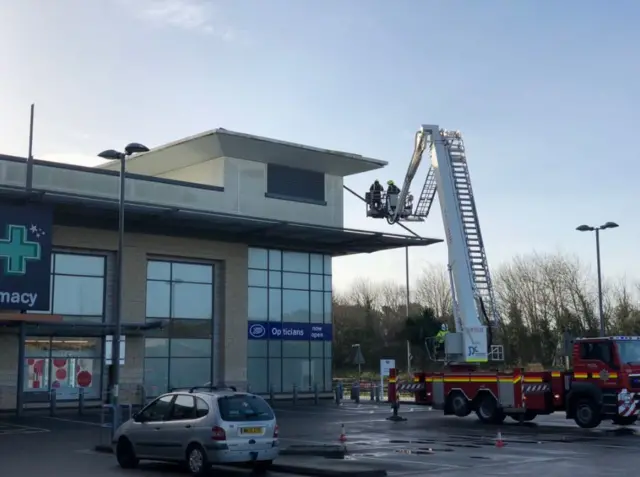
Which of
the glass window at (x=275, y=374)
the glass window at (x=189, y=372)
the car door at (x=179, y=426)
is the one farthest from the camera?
the glass window at (x=275, y=374)

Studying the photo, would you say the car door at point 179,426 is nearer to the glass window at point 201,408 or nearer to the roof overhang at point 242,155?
the glass window at point 201,408

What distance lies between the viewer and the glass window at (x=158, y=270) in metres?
36.3

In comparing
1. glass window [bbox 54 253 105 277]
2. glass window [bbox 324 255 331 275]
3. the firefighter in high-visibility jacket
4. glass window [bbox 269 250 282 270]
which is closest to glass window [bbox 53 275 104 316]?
glass window [bbox 54 253 105 277]

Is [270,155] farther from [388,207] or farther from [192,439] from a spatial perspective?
[192,439]

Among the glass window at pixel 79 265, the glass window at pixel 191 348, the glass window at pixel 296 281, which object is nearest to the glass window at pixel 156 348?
the glass window at pixel 191 348

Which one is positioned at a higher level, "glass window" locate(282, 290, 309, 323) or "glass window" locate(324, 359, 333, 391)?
"glass window" locate(282, 290, 309, 323)

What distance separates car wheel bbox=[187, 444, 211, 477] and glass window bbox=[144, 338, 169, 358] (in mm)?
21068

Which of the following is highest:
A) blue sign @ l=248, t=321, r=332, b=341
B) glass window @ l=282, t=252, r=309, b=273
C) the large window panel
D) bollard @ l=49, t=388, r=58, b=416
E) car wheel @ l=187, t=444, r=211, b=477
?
the large window panel

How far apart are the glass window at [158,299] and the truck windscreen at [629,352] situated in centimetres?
1873

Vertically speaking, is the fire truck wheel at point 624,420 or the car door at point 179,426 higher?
the car door at point 179,426

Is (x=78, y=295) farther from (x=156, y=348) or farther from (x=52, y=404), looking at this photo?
(x=52, y=404)

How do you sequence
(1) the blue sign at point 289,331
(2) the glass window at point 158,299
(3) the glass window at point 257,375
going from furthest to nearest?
(1) the blue sign at point 289,331
(3) the glass window at point 257,375
(2) the glass window at point 158,299

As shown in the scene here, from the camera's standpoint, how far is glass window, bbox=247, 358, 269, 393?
1535 inches

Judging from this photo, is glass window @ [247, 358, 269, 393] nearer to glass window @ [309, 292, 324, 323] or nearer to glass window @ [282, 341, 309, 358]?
glass window @ [282, 341, 309, 358]
